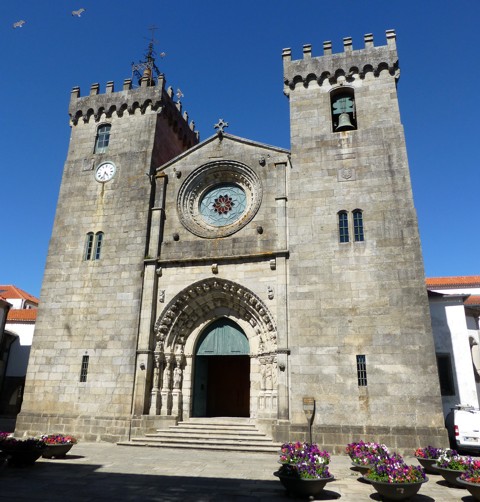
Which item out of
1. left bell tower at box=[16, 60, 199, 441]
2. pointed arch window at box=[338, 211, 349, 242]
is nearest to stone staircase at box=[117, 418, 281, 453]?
left bell tower at box=[16, 60, 199, 441]

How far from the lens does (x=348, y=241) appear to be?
15.9 meters

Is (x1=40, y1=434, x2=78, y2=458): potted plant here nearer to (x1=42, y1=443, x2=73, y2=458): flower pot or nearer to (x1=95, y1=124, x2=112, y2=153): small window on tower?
(x1=42, y1=443, x2=73, y2=458): flower pot

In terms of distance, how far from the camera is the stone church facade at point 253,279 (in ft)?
47.1

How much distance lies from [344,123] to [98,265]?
Result: 1194cm

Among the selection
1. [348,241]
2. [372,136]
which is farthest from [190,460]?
[372,136]

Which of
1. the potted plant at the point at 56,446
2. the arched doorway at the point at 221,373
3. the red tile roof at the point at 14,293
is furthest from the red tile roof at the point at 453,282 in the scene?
the red tile roof at the point at 14,293

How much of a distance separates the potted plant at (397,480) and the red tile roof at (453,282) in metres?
28.2

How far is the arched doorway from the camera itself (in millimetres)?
17250

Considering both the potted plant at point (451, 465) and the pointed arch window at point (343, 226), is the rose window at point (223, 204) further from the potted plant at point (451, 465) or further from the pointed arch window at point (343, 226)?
the potted plant at point (451, 465)

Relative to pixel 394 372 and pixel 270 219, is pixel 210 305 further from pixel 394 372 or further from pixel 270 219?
pixel 394 372

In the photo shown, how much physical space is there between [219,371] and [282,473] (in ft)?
41.5

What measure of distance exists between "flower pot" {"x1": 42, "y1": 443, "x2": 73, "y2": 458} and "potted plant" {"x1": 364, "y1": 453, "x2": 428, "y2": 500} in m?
8.29

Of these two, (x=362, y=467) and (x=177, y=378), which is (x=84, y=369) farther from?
(x=362, y=467)

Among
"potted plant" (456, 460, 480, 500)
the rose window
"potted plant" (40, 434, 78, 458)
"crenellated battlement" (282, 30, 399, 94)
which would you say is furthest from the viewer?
the rose window
